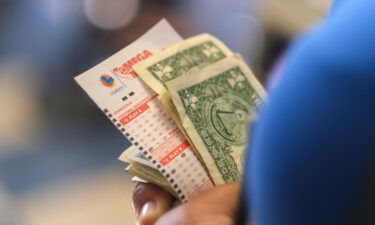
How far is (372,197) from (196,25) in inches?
58.3

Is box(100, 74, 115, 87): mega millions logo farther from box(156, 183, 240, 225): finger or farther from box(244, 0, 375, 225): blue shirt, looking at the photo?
box(244, 0, 375, 225): blue shirt

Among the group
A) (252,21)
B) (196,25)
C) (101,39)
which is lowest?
(252,21)

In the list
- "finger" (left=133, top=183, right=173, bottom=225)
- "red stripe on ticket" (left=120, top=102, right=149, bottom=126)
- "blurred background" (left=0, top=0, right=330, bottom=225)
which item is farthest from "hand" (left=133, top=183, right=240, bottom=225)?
"blurred background" (left=0, top=0, right=330, bottom=225)

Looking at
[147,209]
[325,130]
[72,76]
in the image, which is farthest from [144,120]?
[72,76]

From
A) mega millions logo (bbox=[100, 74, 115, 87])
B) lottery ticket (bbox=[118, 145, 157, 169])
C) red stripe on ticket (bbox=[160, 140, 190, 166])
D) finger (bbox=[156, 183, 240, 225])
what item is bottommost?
finger (bbox=[156, 183, 240, 225])

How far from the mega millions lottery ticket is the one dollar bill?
22mm

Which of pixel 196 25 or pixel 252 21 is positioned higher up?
pixel 196 25

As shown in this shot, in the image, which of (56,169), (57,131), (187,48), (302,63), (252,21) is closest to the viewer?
(302,63)

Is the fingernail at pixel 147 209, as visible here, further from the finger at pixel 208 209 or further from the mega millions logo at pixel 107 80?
the mega millions logo at pixel 107 80

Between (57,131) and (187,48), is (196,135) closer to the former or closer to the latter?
(187,48)

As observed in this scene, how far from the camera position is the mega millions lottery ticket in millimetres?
704

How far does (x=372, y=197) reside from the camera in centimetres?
37

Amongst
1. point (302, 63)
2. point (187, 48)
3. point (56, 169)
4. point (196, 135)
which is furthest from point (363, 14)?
point (56, 169)

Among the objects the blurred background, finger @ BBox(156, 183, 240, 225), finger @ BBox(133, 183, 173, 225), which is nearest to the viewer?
finger @ BBox(156, 183, 240, 225)
